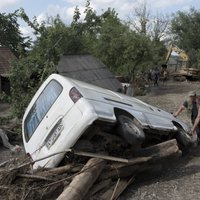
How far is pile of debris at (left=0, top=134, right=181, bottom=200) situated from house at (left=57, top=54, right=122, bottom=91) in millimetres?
15108

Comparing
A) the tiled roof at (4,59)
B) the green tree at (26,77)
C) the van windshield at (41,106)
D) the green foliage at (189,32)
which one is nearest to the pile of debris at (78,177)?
the van windshield at (41,106)

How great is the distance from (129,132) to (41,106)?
1.72m

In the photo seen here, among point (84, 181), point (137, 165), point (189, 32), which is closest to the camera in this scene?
point (84, 181)

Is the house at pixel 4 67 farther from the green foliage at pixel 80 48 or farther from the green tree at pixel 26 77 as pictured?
the green tree at pixel 26 77

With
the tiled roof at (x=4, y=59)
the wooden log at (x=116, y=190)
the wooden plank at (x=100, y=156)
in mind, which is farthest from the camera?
the tiled roof at (x=4, y=59)

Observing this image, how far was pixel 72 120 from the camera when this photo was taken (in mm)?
7137

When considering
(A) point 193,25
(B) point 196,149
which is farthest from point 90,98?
(A) point 193,25

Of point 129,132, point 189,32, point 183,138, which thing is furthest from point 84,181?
point 189,32

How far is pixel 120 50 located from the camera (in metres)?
33.0

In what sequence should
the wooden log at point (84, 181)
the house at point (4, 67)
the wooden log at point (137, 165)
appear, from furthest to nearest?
the house at point (4, 67), the wooden log at point (137, 165), the wooden log at point (84, 181)

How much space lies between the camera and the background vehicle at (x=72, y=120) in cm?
708

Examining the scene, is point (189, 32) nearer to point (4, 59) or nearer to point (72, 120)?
point (4, 59)

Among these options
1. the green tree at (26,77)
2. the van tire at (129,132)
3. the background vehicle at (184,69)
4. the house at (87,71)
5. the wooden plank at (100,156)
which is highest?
the van tire at (129,132)

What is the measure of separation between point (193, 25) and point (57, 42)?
37874 millimetres
